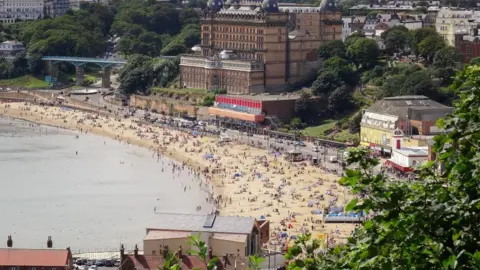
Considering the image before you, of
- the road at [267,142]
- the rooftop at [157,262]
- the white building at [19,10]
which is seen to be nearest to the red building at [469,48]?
the road at [267,142]

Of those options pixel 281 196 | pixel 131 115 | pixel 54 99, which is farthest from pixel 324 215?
pixel 54 99

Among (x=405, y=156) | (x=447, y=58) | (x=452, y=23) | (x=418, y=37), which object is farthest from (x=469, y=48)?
(x=405, y=156)

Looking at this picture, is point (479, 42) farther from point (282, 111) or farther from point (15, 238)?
point (15, 238)

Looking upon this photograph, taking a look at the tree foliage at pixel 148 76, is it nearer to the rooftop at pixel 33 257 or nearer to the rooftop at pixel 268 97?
the rooftop at pixel 268 97

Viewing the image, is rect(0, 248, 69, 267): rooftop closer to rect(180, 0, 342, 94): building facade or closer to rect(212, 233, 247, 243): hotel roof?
rect(212, 233, 247, 243): hotel roof

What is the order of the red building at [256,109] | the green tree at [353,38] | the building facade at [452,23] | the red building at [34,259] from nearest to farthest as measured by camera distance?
the red building at [34,259]
the red building at [256,109]
the green tree at [353,38]
the building facade at [452,23]

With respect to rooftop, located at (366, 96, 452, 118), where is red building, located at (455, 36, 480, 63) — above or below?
above

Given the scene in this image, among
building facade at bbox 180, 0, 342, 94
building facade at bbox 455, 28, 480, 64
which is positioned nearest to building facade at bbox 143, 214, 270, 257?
building facade at bbox 180, 0, 342, 94
